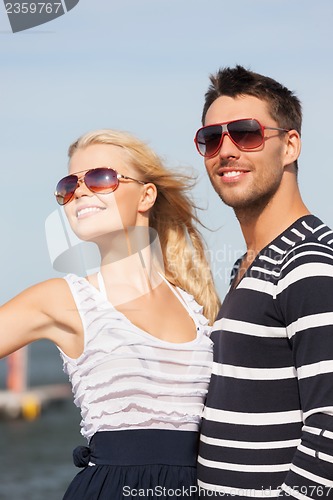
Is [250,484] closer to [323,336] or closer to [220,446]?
[220,446]

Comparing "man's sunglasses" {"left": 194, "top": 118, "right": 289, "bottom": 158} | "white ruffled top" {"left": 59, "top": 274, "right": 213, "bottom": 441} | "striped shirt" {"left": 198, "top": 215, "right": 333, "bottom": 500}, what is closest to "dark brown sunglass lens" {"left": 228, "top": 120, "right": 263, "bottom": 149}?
"man's sunglasses" {"left": 194, "top": 118, "right": 289, "bottom": 158}

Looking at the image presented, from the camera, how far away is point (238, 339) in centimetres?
310

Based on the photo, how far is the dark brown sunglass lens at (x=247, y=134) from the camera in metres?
3.41

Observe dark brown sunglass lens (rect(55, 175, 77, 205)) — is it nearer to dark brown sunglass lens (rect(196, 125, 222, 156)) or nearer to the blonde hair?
the blonde hair

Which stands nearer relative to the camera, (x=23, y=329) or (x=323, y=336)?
(x=323, y=336)

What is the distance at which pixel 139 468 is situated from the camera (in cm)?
326

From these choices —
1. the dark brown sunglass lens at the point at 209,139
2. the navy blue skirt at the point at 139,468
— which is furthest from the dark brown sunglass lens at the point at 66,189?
the navy blue skirt at the point at 139,468

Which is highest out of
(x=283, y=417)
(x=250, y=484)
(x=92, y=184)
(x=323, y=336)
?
(x=92, y=184)

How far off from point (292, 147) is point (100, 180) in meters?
0.73

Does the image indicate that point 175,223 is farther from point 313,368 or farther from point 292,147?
point 313,368

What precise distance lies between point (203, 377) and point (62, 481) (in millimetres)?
30139

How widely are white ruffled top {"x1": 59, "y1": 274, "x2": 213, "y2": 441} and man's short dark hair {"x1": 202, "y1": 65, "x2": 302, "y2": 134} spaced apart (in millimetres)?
925

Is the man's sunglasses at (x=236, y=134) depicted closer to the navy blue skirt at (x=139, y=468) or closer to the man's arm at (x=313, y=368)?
the man's arm at (x=313, y=368)

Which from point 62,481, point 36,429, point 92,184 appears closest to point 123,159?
point 92,184
